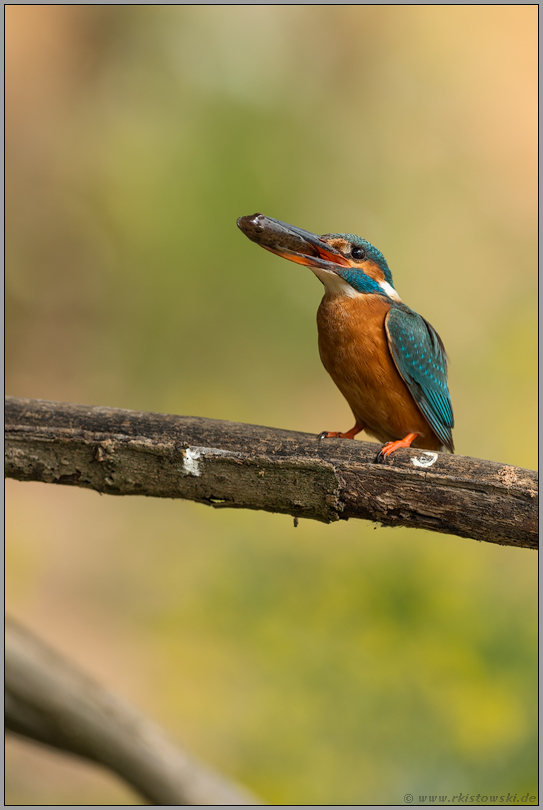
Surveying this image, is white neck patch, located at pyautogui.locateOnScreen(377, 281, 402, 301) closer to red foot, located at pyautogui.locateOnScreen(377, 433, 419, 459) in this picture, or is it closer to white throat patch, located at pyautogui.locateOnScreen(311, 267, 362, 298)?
white throat patch, located at pyautogui.locateOnScreen(311, 267, 362, 298)

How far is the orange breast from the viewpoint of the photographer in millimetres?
2004

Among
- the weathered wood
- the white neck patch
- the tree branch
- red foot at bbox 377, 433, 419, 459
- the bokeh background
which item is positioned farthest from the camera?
the bokeh background

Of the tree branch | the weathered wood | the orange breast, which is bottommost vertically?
the tree branch

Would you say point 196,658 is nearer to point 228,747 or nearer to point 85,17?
point 228,747

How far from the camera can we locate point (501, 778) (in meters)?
2.49

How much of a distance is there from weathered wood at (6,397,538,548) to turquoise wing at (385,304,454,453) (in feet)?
1.58

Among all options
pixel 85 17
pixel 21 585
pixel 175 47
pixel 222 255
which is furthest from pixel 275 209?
pixel 21 585

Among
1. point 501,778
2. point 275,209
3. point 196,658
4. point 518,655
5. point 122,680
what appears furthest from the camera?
point 275,209

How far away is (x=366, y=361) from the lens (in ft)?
6.56

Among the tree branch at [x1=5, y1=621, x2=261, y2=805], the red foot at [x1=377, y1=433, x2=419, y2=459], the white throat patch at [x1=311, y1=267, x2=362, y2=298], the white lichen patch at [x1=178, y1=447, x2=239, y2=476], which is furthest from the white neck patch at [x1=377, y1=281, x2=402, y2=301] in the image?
the tree branch at [x1=5, y1=621, x2=261, y2=805]

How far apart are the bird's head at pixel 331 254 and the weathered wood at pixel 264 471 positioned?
575 mm

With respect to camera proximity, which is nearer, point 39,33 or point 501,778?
point 501,778

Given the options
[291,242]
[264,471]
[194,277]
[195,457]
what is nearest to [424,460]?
[264,471]

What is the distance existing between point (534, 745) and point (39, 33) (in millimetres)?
4152
